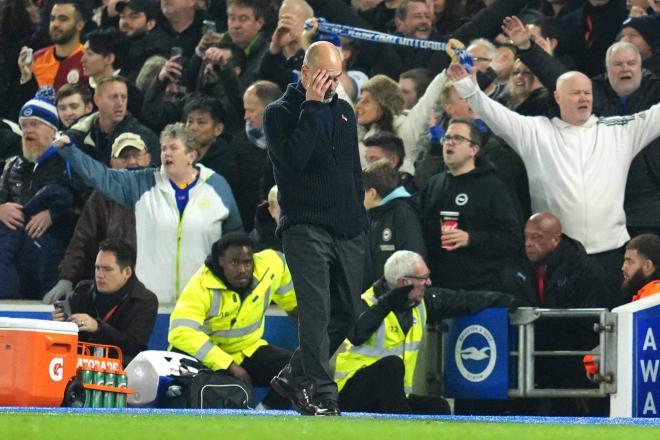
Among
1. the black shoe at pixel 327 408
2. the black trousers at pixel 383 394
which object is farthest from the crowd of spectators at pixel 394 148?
the black shoe at pixel 327 408

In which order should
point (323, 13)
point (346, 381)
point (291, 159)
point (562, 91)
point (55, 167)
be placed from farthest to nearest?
point (323, 13), point (55, 167), point (562, 91), point (346, 381), point (291, 159)

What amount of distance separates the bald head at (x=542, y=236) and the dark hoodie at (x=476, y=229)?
0.13 meters

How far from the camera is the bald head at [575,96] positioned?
12.9 m

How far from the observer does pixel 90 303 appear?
512 inches

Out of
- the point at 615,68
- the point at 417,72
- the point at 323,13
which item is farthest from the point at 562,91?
the point at 323,13

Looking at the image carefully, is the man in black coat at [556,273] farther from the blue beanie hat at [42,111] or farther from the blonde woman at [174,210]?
the blue beanie hat at [42,111]

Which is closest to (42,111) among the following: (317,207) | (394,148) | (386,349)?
(394,148)

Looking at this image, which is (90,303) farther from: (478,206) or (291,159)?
(291,159)

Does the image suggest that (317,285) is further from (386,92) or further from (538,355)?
(386,92)

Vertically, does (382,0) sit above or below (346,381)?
above

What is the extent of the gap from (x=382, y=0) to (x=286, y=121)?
284 inches

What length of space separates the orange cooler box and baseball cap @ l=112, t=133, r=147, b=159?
346 cm

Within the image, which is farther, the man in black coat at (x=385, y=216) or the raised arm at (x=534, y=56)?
the raised arm at (x=534, y=56)

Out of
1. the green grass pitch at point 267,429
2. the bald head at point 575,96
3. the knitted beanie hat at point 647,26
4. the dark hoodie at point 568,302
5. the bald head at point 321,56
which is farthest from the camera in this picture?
the knitted beanie hat at point 647,26
